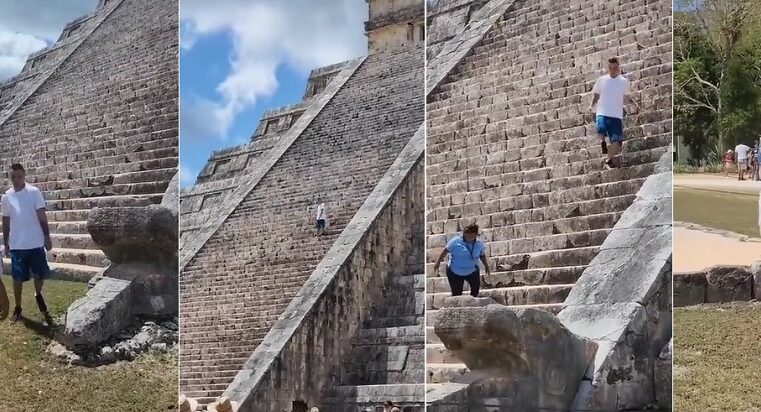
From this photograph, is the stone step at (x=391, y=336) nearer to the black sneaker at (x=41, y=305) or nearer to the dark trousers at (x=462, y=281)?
the dark trousers at (x=462, y=281)

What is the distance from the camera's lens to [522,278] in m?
6.61

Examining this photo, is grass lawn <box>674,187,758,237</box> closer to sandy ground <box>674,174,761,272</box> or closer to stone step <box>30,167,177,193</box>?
sandy ground <box>674,174,761,272</box>

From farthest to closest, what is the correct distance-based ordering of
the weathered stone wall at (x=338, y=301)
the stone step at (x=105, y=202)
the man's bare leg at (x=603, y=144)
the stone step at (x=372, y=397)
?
the stone step at (x=105, y=202) → the weathered stone wall at (x=338, y=301) → the stone step at (x=372, y=397) → the man's bare leg at (x=603, y=144)

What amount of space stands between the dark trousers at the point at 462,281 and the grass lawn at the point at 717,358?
1458 millimetres

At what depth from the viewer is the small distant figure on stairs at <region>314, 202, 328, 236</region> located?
7613 mm

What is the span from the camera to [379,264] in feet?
24.0

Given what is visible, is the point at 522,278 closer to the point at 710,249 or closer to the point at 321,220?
the point at 710,249

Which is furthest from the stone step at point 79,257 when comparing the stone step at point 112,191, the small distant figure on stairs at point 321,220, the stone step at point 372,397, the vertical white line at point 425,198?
the vertical white line at point 425,198

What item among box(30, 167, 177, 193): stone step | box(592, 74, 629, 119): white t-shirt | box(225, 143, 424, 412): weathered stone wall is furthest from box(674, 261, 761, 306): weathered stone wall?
box(30, 167, 177, 193): stone step

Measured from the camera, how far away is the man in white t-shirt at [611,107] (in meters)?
6.34

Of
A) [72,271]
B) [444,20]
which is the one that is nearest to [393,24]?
[444,20]

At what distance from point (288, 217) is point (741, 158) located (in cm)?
360

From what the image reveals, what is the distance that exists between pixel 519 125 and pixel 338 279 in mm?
A: 1826

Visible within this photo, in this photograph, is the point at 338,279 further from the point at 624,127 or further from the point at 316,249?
the point at 624,127
